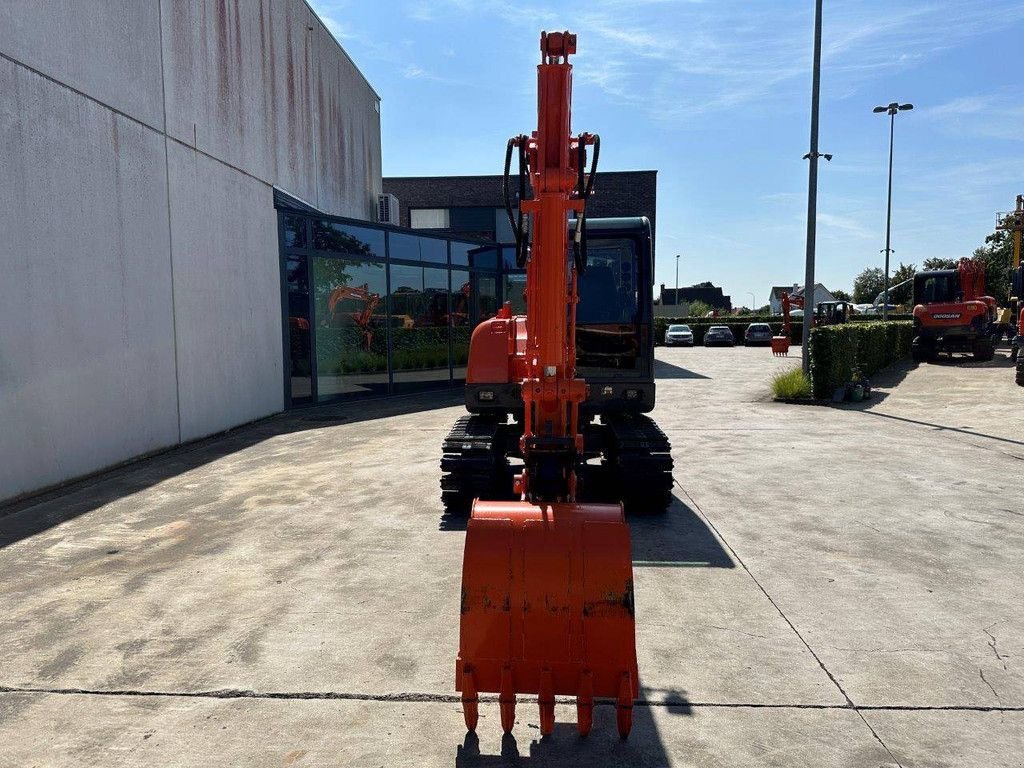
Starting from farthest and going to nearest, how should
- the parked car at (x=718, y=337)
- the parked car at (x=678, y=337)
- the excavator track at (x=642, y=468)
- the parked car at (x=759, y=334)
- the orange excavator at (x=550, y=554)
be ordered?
1. the parked car at (x=678, y=337)
2. the parked car at (x=718, y=337)
3. the parked car at (x=759, y=334)
4. the excavator track at (x=642, y=468)
5. the orange excavator at (x=550, y=554)

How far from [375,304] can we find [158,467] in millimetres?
8128

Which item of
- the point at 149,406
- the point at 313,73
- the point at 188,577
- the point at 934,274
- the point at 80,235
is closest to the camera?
the point at 188,577

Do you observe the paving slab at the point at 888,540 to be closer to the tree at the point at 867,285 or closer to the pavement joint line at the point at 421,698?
the pavement joint line at the point at 421,698

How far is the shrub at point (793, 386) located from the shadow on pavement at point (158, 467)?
756cm

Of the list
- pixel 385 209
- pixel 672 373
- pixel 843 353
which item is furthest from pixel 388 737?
pixel 385 209

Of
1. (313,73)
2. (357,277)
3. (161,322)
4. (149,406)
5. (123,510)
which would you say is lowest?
(123,510)

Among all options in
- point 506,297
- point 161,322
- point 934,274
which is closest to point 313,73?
point 506,297

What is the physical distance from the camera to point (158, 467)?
10.0 meters

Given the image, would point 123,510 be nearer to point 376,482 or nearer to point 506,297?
point 376,482

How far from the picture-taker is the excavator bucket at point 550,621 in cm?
343

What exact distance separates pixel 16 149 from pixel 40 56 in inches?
51.0

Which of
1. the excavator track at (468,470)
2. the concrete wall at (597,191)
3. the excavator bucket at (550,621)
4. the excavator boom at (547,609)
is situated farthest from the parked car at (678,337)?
the excavator bucket at (550,621)

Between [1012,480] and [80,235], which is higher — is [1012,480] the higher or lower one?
the lower one

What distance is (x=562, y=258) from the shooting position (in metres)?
4.31
